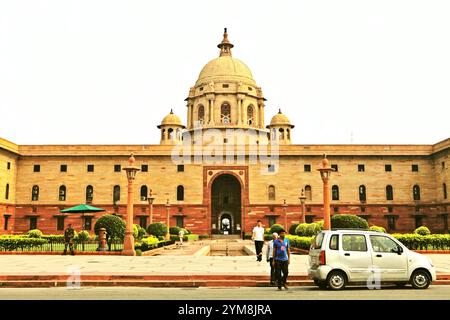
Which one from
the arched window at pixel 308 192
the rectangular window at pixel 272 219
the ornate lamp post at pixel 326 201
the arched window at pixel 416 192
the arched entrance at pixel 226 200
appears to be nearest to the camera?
the ornate lamp post at pixel 326 201

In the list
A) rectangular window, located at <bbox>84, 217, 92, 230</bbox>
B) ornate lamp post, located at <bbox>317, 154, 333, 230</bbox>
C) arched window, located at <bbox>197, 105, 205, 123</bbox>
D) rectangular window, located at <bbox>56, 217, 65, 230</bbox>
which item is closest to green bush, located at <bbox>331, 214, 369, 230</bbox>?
ornate lamp post, located at <bbox>317, 154, 333, 230</bbox>

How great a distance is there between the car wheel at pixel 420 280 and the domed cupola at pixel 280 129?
43715 mm

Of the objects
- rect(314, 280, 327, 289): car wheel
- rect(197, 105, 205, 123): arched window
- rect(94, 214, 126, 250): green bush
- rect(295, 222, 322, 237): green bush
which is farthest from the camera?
rect(197, 105, 205, 123): arched window

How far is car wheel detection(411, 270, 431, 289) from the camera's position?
10945 millimetres

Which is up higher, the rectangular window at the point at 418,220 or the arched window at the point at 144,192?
the arched window at the point at 144,192

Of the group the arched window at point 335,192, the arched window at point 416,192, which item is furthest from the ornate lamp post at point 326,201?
the arched window at point 416,192

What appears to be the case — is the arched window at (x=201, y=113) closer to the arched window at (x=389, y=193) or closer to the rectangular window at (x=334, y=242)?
the arched window at (x=389, y=193)

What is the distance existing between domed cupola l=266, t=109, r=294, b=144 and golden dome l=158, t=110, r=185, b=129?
11.0m

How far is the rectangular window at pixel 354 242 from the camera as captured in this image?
1098 cm

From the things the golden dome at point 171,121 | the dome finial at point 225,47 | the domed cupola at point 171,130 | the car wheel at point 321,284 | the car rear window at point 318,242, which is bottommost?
the car wheel at point 321,284

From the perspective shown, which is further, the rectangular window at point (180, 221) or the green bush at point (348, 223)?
the rectangular window at point (180, 221)

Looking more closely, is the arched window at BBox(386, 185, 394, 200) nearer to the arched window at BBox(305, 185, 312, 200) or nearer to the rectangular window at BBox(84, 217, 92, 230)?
the arched window at BBox(305, 185, 312, 200)
